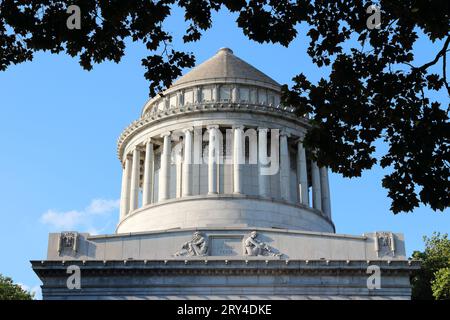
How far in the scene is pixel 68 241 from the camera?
37.1 metres

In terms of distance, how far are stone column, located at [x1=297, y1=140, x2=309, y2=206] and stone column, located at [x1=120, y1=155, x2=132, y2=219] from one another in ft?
43.1

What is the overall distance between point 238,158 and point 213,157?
70.0 inches

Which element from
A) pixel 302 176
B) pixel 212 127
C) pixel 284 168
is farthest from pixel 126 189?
pixel 302 176

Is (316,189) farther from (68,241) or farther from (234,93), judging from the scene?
(68,241)

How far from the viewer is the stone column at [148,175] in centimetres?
4862

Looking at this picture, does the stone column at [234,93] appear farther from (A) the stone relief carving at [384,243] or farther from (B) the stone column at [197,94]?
(A) the stone relief carving at [384,243]

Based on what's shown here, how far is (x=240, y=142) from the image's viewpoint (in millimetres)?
48219

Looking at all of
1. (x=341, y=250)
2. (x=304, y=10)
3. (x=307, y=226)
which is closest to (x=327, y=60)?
(x=304, y=10)

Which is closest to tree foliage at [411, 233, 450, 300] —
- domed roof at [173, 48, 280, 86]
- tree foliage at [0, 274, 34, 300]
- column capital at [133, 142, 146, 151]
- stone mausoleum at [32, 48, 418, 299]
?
stone mausoleum at [32, 48, 418, 299]

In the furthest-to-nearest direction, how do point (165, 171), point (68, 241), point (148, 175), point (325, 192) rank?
1. point (325, 192)
2. point (148, 175)
3. point (165, 171)
4. point (68, 241)

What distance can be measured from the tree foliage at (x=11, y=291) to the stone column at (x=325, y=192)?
23.8 meters

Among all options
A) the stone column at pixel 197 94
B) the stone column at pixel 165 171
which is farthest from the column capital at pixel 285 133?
the stone column at pixel 165 171

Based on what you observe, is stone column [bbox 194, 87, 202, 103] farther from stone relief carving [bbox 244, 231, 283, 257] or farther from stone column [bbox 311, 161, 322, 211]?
stone relief carving [bbox 244, 231, 283, 257]

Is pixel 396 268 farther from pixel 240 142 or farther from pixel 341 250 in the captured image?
pixel 240 142
